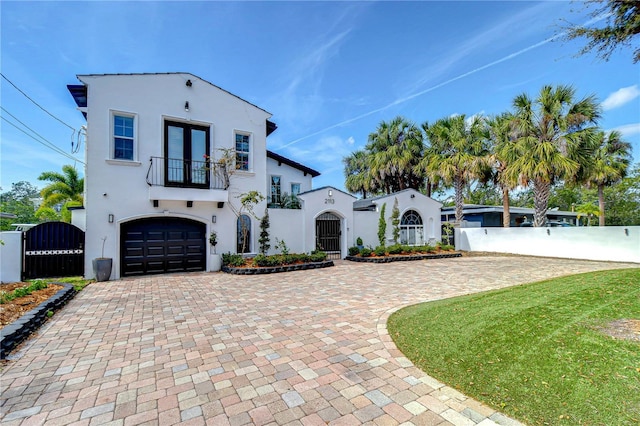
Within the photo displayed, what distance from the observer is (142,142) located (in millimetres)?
10875

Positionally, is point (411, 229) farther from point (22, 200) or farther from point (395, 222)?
point (22, 200)

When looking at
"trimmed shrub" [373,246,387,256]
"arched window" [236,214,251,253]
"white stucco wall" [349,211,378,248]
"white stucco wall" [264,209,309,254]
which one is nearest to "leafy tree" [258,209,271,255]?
"white stucco wall" [264,209,309,254]

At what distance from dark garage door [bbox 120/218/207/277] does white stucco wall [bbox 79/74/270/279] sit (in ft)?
1.25

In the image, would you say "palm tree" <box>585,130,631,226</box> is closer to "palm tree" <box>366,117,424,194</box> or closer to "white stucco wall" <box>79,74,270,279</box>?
"palm tree" <box>366,117,424,194</box>

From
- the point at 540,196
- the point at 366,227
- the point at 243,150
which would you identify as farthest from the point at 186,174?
the point at 540,196

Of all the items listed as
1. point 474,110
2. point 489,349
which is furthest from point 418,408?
point 474,110

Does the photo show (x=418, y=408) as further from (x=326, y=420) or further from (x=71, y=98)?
(x=71, y=98)

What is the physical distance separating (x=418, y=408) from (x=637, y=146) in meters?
30.7

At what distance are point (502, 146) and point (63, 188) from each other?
29073 mm

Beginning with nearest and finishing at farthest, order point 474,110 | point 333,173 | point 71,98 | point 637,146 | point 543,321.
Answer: point 543,321 < point 71,98 < point 474,110 < point 637,146 < point 333,173

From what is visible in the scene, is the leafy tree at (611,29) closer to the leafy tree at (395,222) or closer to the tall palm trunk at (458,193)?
the leafy tree at (395,222)

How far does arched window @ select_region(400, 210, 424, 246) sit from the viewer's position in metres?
18.5

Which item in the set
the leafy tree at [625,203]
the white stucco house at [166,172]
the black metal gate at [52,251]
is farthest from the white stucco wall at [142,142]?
the leafy tree at [625,203]

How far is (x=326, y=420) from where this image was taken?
8.27 feet
